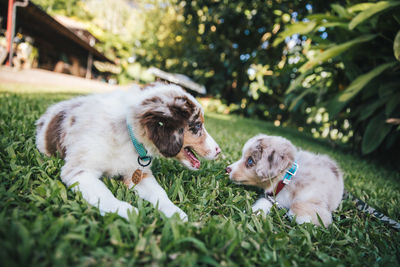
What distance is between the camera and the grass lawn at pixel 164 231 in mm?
1258

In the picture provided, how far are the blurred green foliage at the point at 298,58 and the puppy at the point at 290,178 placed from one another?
284cm

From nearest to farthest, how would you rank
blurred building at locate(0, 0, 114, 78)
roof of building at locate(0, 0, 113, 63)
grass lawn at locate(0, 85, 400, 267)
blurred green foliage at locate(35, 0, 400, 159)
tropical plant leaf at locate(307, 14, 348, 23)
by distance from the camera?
grass lawn at locate(0, 85, 400, 267), blurred green foliage at locate(35, 0, 400, 159), tropical plant leaf at locate(307, 14, 348, 23), roof of building at locate(0, 0, 113, 63), blurred building at locate(0, 0, 114, 78)

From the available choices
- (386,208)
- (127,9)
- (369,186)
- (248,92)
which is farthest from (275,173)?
(127,9)

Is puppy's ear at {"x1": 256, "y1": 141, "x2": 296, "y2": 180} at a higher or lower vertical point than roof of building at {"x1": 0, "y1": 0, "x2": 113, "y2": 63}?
lower

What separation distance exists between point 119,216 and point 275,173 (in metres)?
1.76

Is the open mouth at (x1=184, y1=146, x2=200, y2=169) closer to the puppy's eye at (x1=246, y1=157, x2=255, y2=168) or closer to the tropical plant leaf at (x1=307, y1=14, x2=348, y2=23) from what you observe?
the puppy's eye at (x1=246, y1=157, x2=255, y2=168)

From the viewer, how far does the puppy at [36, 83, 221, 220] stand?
1.96 meters

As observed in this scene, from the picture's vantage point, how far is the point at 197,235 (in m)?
1.57

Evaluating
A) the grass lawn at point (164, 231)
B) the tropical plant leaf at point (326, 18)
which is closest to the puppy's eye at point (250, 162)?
the grass lawn at point (164, 231)

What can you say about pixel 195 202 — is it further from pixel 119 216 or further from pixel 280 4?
pixel 280 4

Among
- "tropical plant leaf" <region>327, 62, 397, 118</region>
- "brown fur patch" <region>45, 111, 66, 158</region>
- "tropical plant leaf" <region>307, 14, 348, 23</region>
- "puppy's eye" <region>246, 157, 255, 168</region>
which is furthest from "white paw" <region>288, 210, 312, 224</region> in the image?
"tropical plant leaf" <region>307, 14, 348, 23</region>

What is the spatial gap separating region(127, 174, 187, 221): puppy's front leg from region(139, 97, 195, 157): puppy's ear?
1.24 ft

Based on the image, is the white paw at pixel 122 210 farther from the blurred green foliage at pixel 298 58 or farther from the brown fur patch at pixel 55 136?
the blurred green foliage at pixel 298 58

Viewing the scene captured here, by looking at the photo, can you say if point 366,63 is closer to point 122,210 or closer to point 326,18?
point 326,18
